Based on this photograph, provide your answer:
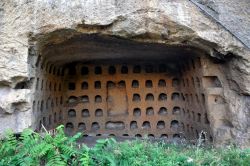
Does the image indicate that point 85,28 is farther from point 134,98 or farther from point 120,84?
point 134,98

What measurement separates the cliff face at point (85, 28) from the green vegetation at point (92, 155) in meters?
0.48

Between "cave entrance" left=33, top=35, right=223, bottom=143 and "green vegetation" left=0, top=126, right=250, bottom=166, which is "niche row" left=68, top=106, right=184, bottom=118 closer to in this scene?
"cave entrance" left=33, top=35, right=223, bottom=143

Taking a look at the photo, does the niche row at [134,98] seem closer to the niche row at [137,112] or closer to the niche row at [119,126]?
the niche row at [137,112]

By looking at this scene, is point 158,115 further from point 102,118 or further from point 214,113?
point 214,113

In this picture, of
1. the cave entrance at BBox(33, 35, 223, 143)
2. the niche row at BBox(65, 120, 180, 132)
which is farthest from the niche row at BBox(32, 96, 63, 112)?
the niche row at BBox(65, 120, 180, 132)

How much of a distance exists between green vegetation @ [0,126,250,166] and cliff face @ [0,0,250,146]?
48 cm

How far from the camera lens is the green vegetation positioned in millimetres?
2784

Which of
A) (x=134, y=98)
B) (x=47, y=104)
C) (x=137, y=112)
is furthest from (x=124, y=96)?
(x=47, y=104)

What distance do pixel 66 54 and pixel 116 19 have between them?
1.12 metres

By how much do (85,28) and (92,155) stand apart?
137 centimetres

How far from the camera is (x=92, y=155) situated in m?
2.88

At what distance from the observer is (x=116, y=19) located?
337cm

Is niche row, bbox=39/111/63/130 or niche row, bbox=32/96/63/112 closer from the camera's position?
niche row, bbox=32/96/63/112

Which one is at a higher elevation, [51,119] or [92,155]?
[51,119]
